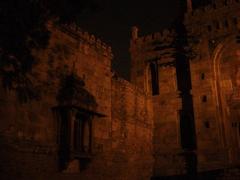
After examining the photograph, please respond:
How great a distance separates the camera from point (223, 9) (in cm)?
2108

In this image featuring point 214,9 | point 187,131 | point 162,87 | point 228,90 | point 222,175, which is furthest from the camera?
point 162,87

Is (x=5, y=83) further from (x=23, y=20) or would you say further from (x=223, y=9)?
(x=223, y=9)

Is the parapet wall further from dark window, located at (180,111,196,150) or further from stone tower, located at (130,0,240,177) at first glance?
dark window, located at (180,111,196,150)

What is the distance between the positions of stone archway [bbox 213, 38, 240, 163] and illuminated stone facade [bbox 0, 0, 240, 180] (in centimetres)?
6

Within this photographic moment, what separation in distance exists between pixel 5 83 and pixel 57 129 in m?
2.76

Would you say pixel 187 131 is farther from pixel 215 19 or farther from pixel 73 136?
pixel 73 136

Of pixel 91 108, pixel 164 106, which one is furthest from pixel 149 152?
pixel 91 108

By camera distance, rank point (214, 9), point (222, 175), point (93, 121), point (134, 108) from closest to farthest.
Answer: point (93, 121) < point (222, 175) < point (134, 108) < point (214, 9)

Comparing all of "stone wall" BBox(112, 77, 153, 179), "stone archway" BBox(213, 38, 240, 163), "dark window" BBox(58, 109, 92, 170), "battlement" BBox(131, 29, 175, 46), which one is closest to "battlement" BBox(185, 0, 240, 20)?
"battlement" BBox(131, 29, 175, 46)

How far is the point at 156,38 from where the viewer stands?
23031 millimetres

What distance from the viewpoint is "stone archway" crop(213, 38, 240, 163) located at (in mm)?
19375

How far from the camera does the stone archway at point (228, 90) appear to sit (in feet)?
63.6

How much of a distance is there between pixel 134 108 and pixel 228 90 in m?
5.64

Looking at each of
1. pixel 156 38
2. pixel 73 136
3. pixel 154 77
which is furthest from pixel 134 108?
pixel 73 136
